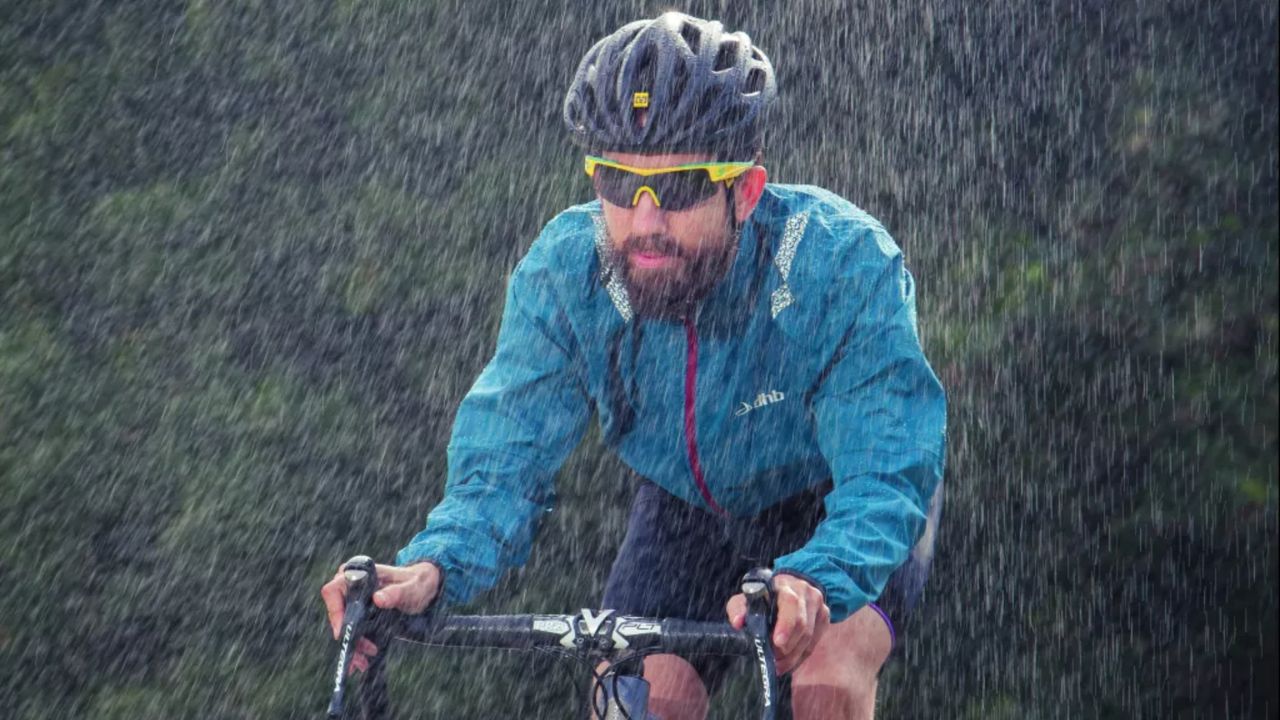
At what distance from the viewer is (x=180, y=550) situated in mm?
6789

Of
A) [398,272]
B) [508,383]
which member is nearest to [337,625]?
[508,383]

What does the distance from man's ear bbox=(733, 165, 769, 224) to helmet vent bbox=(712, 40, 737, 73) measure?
260mm

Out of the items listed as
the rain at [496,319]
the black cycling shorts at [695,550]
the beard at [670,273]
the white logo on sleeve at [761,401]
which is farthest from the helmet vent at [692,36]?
the rain at [496,319]

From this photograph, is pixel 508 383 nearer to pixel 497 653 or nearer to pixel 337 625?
pixel 337 625

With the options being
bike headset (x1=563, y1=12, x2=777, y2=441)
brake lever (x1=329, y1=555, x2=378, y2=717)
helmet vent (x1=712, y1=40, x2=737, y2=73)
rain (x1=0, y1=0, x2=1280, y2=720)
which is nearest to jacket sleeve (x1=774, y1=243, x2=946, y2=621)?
bike headset (x1=563, y1=12, x2=777, y2=441)

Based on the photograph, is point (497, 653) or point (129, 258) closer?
point (497, 653)

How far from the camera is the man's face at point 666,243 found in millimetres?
2986

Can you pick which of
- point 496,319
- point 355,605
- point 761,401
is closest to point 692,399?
point 761,401

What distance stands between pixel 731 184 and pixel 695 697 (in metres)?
1.10

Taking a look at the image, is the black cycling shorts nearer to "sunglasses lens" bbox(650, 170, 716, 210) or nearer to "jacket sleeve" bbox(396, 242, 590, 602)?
"jacket sleeve" bbox(396, 242, 590, 602)

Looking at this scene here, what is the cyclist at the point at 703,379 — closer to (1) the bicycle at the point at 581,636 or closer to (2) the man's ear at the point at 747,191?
(2) the man's ear at the point at 747,191

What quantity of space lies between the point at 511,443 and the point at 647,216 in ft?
1.88

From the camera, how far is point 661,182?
2986mm

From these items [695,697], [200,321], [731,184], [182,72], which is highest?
[731,184]
